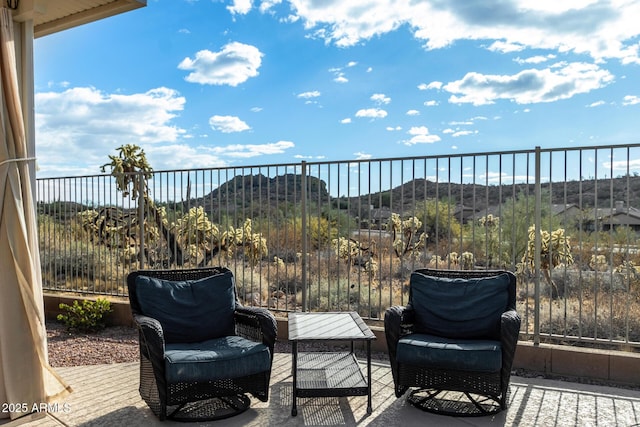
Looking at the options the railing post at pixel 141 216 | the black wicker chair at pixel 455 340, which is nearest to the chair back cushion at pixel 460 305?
the black wicker chair at pixel 455 340

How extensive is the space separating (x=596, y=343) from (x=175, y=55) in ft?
19.1

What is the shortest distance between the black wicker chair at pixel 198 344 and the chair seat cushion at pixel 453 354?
96cm

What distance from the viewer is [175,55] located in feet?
20.7

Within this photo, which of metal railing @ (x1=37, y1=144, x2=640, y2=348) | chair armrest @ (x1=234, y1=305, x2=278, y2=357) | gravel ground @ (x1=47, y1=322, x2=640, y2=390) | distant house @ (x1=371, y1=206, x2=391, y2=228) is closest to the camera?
chair armrest @ (x1=234, y1=305, x2=278, y2=357)

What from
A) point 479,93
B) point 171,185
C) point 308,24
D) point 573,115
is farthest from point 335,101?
point 573,115

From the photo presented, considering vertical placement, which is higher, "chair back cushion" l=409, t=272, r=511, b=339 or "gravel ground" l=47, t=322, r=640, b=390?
"chair back cushion" l=409, t=272, r=511, b=339

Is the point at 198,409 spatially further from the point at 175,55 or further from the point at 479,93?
the point at 479,93

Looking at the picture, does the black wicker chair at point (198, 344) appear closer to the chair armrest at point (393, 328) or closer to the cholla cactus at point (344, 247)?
the chair armrest at point (393, 328)

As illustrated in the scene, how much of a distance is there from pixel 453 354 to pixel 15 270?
3.01 m

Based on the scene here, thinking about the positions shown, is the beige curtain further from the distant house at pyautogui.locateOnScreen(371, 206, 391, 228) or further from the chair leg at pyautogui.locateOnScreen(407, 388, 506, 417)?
the distant house at pyautogui.locateOnScreen(371, 206, 391, 228)

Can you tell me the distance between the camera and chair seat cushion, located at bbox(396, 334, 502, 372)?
315 centimetres

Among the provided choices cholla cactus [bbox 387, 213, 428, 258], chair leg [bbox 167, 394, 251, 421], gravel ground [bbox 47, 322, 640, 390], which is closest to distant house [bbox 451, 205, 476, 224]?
cholla cactus [bbox 387, 213, 428, 258]

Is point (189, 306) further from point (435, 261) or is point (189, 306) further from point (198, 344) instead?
point (435, 261)

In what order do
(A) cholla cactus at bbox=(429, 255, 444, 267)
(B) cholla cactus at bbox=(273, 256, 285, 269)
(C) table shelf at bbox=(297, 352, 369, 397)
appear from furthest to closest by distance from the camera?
(B) cholla cactus at bbox=(273, 256, 285, 269), (A) cholla cactus at bbox=(429, 255, 444, 267), (C) table shelf at bbox=(297, 352, 369, 397)
